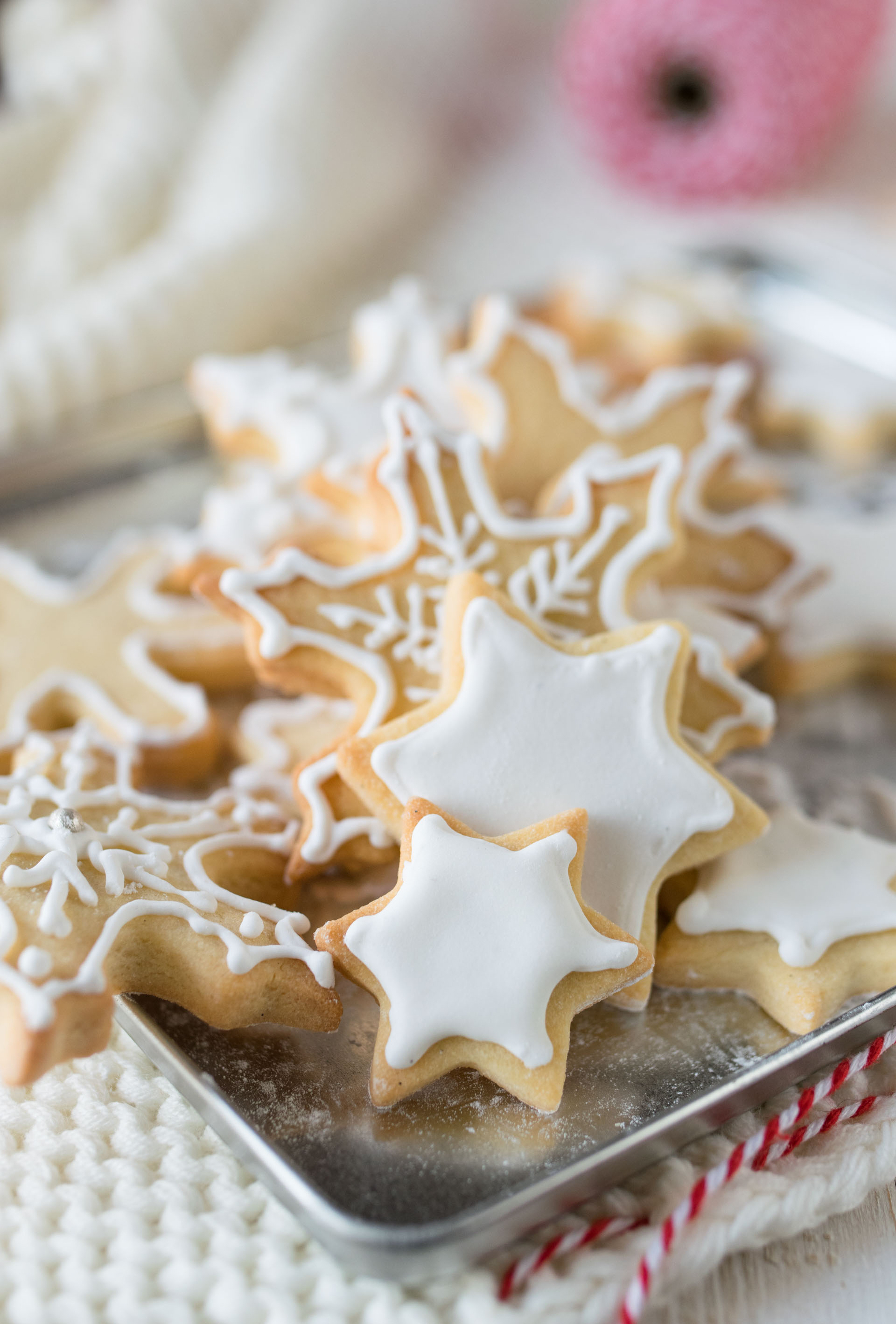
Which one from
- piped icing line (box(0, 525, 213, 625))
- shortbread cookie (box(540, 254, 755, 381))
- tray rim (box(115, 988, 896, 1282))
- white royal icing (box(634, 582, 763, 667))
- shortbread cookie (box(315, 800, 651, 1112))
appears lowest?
tray rim (box(115, 988, 896, 1282))

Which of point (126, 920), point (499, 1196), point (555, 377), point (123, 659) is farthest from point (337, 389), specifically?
point (499, 1196)

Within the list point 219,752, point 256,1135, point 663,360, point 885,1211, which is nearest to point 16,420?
point 219,752

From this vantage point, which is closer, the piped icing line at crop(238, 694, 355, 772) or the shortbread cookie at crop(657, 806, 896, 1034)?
the shortbread cookie at crop(657, 806, 896, 1034)

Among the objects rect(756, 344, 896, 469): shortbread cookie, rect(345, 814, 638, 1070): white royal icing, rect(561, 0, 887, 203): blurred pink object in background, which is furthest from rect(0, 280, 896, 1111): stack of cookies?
rect(561, 0, 887, 203): blurred pink object in background

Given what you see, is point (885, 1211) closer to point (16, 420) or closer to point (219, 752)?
point (219, 752)

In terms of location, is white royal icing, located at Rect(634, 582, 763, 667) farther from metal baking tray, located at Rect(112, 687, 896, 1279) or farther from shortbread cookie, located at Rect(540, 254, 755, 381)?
shortbread cookie, located at Rect(540, 254, 755, 381)

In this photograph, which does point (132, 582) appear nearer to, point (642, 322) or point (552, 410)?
point (552, 410)
